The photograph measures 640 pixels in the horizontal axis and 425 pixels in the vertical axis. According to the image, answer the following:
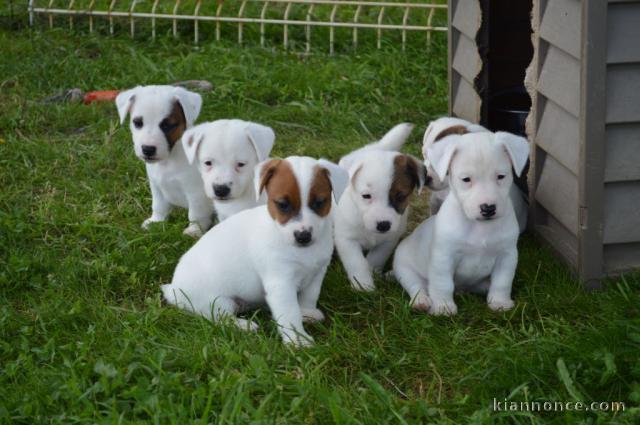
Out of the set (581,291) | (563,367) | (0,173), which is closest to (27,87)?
(0,173)

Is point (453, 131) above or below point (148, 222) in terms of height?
above

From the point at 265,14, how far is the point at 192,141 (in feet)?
17.4

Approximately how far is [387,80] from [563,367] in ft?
17.4

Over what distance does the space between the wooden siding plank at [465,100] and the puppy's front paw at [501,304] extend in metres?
1.96

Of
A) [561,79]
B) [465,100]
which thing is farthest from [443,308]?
[465,100]

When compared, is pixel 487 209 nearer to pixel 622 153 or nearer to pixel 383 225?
pixel 383 225

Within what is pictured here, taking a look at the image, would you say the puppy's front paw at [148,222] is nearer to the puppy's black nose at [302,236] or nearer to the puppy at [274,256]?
the puppy at [274,256]

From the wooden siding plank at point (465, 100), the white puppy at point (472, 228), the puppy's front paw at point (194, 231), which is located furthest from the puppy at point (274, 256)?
the wooden siding plank at point (465, 100)

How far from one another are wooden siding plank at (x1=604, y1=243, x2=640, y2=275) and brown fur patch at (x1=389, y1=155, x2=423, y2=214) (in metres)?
1.05

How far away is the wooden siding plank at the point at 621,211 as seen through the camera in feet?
16.7

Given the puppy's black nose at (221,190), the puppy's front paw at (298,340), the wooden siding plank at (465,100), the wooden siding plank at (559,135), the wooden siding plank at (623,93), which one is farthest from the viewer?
the wooden siding plank at (465,100)

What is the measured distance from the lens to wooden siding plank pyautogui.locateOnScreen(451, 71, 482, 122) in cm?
685

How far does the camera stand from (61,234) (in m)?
6.21

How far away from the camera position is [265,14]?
1072cm
